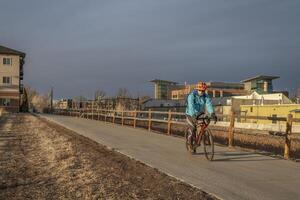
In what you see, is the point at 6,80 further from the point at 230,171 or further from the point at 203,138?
the point at 230,171

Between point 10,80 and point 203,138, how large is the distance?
7097cm

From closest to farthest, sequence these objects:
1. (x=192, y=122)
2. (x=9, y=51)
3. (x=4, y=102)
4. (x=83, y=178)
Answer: (x=83, y=178)
(x=192, y=122)
(x=4, y=102)
(x=9, y=51)

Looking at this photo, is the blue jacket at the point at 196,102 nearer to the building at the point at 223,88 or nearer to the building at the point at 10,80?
the building at the point at 10,80

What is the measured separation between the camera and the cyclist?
11.8 meters

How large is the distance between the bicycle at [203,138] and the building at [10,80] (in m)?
69.0

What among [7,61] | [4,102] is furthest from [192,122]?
[7,61]

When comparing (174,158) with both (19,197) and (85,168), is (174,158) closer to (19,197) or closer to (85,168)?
(85,168)

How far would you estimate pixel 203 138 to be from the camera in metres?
12.0

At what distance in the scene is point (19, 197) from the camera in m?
7.62

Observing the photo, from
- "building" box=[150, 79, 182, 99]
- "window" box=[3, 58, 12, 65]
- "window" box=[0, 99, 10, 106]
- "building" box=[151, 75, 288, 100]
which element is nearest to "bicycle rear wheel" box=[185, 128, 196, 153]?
"window" box=[0, 99, 10, 106]

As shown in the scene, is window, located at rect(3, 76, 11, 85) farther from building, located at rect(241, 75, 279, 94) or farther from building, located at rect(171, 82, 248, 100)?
building, located at rect(241, 75, 279, 94)

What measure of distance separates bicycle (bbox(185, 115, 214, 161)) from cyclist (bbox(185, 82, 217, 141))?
13 cm

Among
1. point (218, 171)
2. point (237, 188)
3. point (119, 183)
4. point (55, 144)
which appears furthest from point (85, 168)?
point (55, 144)

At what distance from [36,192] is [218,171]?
3875 mm
